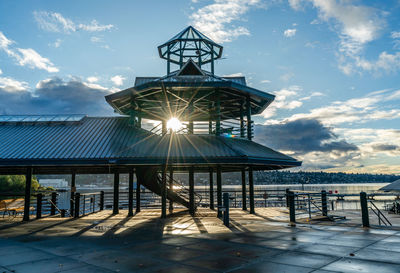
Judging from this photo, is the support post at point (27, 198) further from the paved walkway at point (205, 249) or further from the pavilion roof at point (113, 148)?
the paved walkway at point (205, 249)

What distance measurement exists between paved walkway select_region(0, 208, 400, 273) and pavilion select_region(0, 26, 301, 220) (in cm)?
445

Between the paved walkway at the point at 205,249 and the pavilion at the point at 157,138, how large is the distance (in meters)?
4.45

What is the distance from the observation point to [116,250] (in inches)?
347

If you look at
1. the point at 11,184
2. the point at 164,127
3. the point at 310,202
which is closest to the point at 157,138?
the point at 164,127

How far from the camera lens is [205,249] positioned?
8.77m

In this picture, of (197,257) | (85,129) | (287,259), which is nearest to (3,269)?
(197,257)

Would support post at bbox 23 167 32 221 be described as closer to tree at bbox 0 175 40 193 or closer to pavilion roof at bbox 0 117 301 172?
pavilion roof at bbox 0 117 301 172

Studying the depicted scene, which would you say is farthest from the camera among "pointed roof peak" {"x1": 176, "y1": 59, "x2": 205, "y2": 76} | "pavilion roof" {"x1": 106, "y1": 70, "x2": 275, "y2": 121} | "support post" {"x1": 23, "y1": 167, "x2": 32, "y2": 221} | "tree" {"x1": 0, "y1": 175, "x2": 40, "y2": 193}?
"tree" {"x1": 0, "y1": 175, "x2": 40, "y2": 193}

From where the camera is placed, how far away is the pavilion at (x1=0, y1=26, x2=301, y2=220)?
16.4 metres

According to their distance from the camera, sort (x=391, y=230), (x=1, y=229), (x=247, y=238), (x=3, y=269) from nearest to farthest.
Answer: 1. (x=3, y=269)
2. (x=247, y=238)
3. (x=391, y=230)
4. (x=1, y=229)

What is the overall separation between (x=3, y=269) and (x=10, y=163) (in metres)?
11.7

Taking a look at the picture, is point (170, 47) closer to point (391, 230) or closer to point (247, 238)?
point (247, 238)

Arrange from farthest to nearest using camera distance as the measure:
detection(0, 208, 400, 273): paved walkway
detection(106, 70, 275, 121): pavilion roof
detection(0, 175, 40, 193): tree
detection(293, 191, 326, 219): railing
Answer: detection(0, 175, 40, 193): tree, detection(106, 70, 275, 121): pavilion roof, detection(293, 191, 326, 219): railing, detection(0, 208, 400, 273): paved walkway

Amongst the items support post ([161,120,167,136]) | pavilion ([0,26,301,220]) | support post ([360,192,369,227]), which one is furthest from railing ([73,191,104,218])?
support post ([360,192,369,227])
